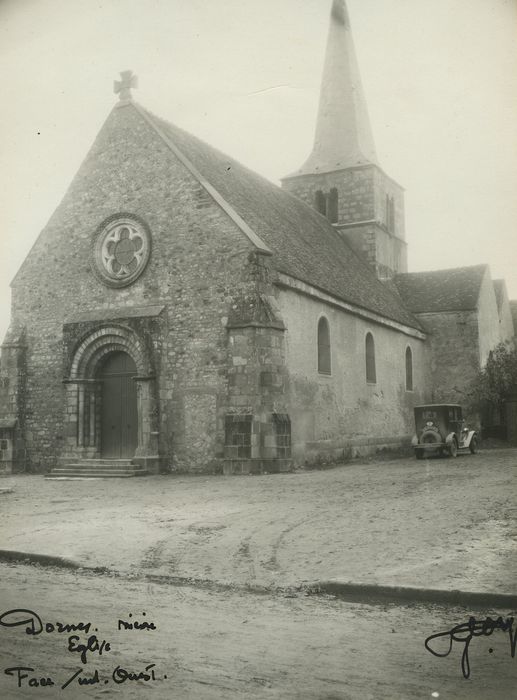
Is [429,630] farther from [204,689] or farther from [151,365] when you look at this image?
[151,365]

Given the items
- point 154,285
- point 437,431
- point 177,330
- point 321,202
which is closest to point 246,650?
point 177,330

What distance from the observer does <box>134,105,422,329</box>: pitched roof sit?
67.8ft

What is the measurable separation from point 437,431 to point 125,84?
13826 mm

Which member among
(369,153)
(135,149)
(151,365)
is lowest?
(151,365)

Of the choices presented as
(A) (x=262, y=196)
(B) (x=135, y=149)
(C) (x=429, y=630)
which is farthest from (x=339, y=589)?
(A) (x=262, y=196)

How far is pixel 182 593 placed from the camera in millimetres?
6941

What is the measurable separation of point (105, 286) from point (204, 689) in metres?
17.0

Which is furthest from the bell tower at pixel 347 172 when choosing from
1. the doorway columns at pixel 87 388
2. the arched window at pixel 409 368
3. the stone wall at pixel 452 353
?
the doorway columns at pixel 87 388

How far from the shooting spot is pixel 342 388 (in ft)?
74.7

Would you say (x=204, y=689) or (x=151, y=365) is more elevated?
(x=151, y=365)

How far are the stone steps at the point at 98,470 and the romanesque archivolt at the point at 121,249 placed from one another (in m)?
4.85

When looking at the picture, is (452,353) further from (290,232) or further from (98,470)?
(98,470)

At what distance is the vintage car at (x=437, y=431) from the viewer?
2181 centimetres

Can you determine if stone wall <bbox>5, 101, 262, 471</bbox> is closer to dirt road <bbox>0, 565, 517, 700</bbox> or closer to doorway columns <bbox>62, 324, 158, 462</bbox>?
doorway columns <bbox>62, 324, 158, 462</bbox>
